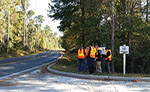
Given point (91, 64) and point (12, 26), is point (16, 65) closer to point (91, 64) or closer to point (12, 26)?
point (91, 64)

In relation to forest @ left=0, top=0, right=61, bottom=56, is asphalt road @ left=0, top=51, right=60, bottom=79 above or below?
below

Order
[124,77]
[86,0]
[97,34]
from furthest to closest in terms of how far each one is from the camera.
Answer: [86,0] < [97,34] < [124,77]

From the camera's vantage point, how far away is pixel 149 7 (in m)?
15.5

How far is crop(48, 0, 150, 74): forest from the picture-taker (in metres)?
14.4

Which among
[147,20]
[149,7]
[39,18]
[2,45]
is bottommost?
[2,45]

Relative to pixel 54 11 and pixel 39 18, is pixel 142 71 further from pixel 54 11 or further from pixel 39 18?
pixel 39 18

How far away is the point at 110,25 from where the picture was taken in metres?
15.0

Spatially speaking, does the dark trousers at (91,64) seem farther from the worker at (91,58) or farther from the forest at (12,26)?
the forest at (12,26)

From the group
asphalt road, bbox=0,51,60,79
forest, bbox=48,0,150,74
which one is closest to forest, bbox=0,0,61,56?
asphalt road, bbox=0,51,60,79

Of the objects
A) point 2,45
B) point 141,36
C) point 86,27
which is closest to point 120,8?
point 141,36

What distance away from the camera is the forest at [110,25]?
1441 centimetres

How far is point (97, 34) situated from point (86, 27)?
5.06 ft

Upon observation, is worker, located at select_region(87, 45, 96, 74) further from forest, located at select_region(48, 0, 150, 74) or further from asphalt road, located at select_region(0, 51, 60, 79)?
asphalt road, located at select_region(0, 51, 60, 79)

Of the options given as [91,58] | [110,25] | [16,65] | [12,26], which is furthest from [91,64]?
[12,26]
